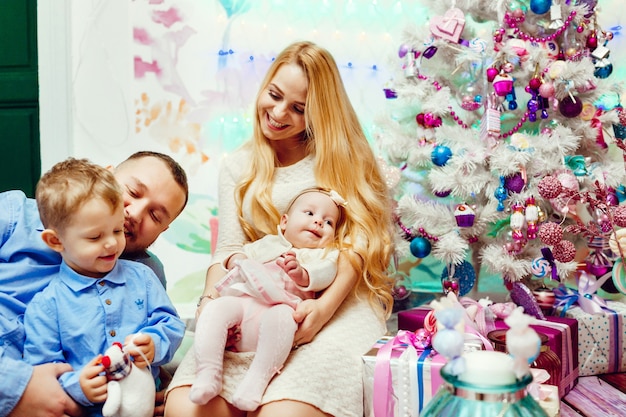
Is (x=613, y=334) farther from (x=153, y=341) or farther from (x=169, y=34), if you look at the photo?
(x=169, y=34)

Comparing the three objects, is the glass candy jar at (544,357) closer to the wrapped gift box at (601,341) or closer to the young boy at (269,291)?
the wrapped gift box at (601,341)

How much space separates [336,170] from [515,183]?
2.54 ft

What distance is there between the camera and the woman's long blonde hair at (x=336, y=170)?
239 cm

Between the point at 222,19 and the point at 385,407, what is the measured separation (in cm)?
278

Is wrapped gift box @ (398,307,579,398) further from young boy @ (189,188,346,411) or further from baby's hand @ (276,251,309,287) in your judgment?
baby's hand @ (276,251,309,287)

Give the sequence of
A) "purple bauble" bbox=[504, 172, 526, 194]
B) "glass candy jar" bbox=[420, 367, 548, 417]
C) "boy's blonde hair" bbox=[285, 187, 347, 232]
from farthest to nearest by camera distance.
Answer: "purple bauble" bbox=[504, 172, 526, 194]
"boy's blonde hair" bbox=[285, 187, 347, 232]
"glass candy jar" bbox=[420, 367, 548, 417]

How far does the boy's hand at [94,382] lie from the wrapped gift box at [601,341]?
189cm

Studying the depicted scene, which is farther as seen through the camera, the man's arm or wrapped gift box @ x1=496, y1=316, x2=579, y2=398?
wrapped gift box @ x1=496, y1=316, x2=579, y2=398

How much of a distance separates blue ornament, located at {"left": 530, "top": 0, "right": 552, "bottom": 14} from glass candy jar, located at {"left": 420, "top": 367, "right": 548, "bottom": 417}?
2111 millimetres

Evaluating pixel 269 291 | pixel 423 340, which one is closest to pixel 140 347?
pixel 269 291

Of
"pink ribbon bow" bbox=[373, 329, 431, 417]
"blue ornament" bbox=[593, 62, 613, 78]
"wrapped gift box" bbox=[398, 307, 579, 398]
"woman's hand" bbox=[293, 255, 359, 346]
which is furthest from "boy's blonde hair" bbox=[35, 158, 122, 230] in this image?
"blue ornament" bbox=[593, 62, 613, 78]

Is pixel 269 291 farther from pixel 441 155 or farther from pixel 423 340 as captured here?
pixel 441 155

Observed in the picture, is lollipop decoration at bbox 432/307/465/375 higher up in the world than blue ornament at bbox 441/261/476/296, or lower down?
higher up

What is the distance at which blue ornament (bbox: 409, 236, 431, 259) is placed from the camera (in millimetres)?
2918
